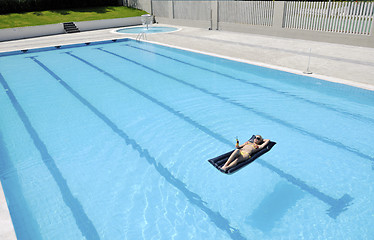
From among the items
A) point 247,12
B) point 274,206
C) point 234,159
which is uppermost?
point 247,12

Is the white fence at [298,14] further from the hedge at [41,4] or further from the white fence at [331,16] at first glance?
the hedge at [41,4]

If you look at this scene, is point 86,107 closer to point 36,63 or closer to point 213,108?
point 213,108

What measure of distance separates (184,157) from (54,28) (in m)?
18.3

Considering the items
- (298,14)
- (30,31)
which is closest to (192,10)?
(298,14)

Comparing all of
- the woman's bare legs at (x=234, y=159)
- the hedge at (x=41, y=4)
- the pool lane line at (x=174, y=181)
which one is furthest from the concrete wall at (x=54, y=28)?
the woman's bare legs at (x=234, y=159)

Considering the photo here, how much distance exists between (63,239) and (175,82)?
651 centimetres

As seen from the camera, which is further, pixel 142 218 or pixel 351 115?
pixel 351 115

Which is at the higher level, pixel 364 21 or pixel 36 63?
pixel 364 21

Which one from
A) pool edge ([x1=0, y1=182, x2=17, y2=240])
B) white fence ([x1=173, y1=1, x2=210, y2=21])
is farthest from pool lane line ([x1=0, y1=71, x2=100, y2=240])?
white fence ([x1=173, y1=1, x2=210, y2=21])

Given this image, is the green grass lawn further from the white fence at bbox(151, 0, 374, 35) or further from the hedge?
the white fence at bbox(151, 0, 374, 35)

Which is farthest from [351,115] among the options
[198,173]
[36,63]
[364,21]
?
[36,63]

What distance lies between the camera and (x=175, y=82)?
31.0 feet

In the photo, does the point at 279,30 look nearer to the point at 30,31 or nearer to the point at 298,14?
the point at 298,14

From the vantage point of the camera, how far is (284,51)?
38.7 ft
